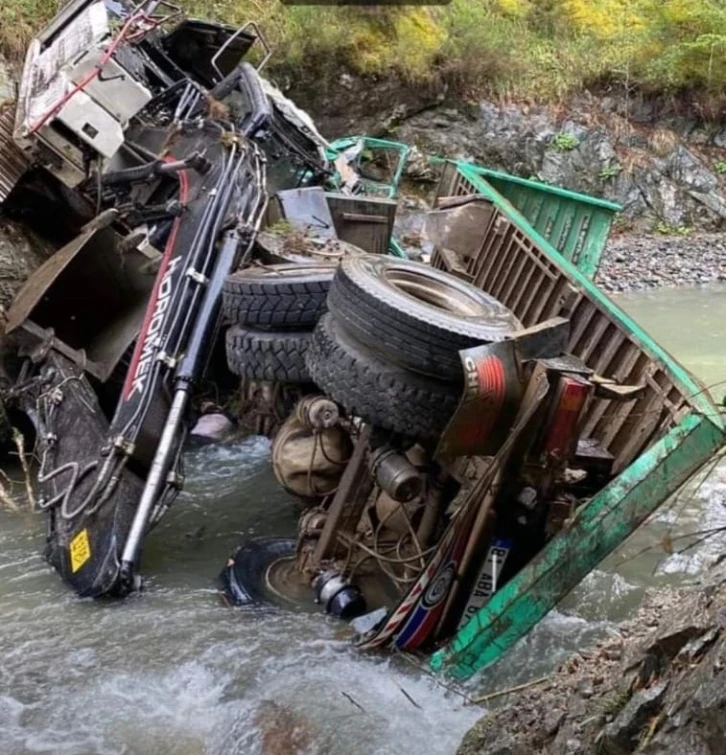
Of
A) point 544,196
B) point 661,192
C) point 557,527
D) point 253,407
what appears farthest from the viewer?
point 661,192

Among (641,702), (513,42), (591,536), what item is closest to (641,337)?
(591,536)

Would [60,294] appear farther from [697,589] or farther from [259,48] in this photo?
[259,48]

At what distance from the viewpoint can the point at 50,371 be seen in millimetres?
5105

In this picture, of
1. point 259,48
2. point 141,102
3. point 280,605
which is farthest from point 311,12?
point 280,605

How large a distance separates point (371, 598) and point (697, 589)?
186 centimetres

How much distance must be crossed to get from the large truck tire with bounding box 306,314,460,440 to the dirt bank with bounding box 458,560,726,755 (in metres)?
1.09

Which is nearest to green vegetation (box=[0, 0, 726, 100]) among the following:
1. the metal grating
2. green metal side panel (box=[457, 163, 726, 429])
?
the metal grating

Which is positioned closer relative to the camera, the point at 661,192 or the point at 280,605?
the point at 280,605

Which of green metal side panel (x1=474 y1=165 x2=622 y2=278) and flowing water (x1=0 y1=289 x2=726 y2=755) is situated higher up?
green metal side panel (x1=474 y1=165 x2=622 y2=278)

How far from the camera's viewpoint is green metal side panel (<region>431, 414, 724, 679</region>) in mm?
2977

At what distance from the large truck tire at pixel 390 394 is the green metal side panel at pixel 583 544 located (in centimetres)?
64

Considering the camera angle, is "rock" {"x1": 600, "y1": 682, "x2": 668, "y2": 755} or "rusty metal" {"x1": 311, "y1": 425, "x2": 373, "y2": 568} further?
"rusty metal" {"x1": 311, "y1": 425, "x2": 373, "y2": 568}

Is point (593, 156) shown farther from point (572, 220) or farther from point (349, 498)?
point (349, 498)

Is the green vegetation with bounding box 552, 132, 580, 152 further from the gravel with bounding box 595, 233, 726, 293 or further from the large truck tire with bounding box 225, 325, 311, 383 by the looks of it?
the large truck tire with bounding box 225, 325, 311, 383
